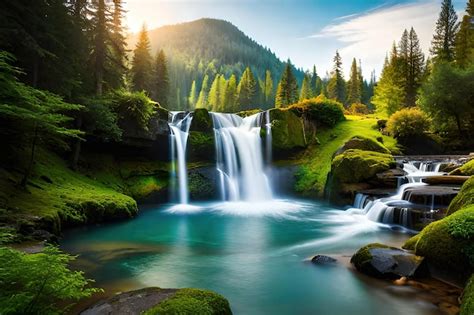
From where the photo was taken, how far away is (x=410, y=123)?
2864cm

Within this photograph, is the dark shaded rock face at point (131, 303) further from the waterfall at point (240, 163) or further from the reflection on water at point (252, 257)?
the waterfall at point (240, 163)

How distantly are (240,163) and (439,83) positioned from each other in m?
18.3

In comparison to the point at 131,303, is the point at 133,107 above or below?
above

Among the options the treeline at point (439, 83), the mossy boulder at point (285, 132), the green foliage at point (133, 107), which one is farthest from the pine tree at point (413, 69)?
the green foliage at point (133, 107)

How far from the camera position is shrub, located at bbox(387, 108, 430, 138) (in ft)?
A: 94.1

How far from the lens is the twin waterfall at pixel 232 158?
24.7 metres

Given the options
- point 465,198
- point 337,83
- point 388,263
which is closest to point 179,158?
point 388,263

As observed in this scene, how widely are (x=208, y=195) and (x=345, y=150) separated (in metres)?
10.1

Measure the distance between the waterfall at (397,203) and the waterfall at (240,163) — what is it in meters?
8.32

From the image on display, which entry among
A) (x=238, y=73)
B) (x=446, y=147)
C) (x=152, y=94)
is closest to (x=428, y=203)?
(x=446, y=147)

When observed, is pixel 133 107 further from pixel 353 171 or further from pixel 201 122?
pixel 353 171

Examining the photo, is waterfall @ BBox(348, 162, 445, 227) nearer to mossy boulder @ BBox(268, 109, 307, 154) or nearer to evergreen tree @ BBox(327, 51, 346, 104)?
mossy boulder @ BBox(268, 109, 307, 154)

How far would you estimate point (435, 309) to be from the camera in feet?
20.6

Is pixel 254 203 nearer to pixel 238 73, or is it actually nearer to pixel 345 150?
pixel 345 150
